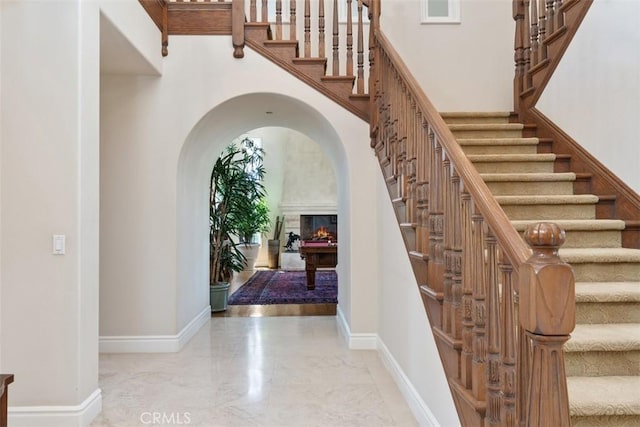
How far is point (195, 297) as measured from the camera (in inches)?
172

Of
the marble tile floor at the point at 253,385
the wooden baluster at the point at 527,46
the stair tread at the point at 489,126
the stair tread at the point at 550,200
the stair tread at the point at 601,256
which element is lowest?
the marble tile floor at the point at 253,385

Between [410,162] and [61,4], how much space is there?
218 centimetres

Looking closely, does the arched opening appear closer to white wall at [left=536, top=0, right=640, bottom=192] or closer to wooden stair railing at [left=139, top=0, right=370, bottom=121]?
wooden stair railing at [left=139, top=0, right=370, bottom=121]

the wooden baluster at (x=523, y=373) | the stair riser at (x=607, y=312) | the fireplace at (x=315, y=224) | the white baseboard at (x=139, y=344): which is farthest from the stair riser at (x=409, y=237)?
the fireplace at (x=315, y=224)

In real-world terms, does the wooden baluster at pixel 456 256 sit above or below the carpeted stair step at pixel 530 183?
below

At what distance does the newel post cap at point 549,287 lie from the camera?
3.44 ft

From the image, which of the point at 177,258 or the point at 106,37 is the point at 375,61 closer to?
the point at 106,37

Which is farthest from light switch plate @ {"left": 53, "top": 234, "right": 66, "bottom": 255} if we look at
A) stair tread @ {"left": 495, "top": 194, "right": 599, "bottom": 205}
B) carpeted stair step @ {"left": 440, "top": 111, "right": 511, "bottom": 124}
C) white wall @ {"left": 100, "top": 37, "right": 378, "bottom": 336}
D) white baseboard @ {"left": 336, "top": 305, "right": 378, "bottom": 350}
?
carpeted stair step @ {"left": 440, "top": 111, "right": 511, "bottom": 124}

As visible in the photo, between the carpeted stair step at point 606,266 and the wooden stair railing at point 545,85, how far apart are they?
0.87 feet

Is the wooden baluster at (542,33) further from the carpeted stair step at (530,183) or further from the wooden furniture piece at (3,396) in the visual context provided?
the wooden furniture piece at (3,396)

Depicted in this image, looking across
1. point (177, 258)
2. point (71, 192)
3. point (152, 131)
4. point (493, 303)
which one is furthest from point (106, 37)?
point (493, 303)

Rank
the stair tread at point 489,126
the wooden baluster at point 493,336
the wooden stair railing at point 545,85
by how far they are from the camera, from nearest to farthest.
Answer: the wooden baluster at point 493,336
the wooden stair railing at point 545,85
the stair tread at point 489,126

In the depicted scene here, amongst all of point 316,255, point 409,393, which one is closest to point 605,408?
point 409,393

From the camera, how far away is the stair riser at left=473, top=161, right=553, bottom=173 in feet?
10.4
